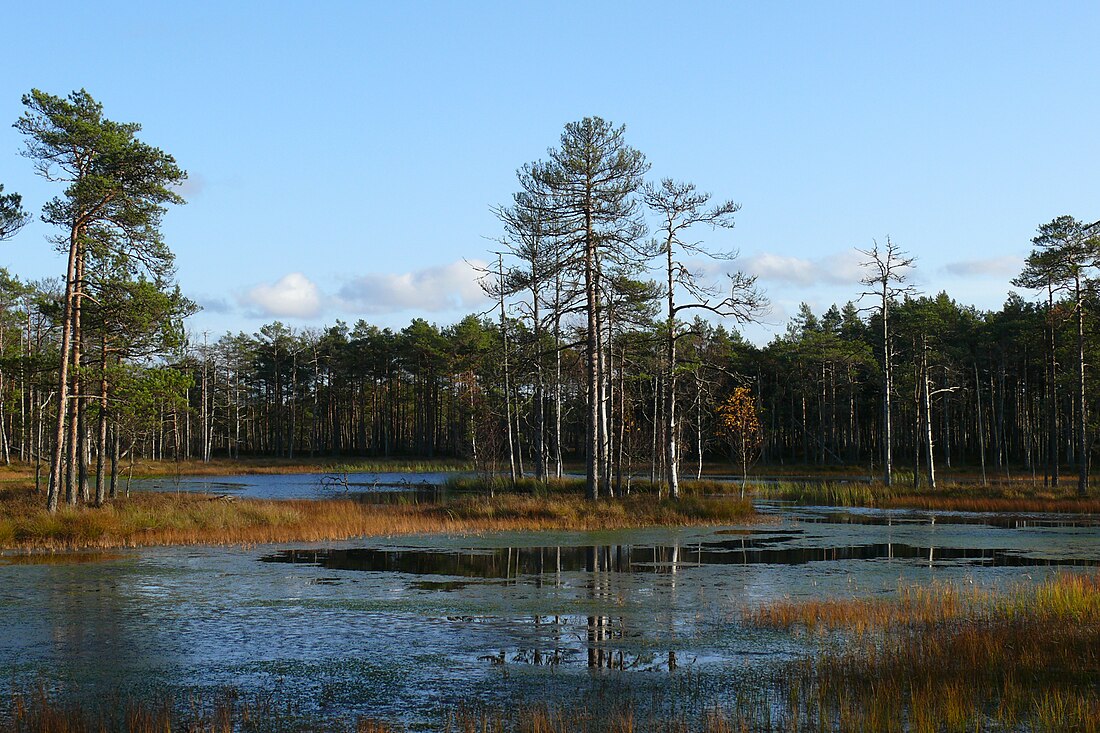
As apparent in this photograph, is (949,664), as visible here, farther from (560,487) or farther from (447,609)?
(560,487)

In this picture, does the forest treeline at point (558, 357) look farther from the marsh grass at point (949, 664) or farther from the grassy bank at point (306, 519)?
the marsh grass at point (949, 664)

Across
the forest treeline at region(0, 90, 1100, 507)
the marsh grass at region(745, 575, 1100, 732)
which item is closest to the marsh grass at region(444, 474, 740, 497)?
the forest treeline at region(0, 90, 1100, 507)

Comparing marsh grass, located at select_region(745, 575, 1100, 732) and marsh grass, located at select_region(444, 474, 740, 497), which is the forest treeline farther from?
marsh grass, located at select_region(745, 575, 1100, 732)

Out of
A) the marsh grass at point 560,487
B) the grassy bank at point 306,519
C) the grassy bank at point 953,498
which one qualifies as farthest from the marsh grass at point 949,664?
the grassy bank at point 953,498

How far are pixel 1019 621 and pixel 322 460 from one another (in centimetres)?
8658

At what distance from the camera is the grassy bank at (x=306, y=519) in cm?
2430

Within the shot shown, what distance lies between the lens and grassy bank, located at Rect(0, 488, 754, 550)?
2430cm

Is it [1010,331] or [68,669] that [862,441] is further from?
[68,669]

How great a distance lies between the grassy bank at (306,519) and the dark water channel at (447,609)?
159 cm

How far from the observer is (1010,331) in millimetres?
69375

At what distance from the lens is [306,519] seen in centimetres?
2975

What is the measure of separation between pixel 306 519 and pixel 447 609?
1500 cm

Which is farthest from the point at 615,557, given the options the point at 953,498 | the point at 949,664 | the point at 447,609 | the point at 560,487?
the point at 953,498

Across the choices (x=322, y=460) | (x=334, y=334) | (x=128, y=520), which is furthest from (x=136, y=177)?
(x=334, y=334)
